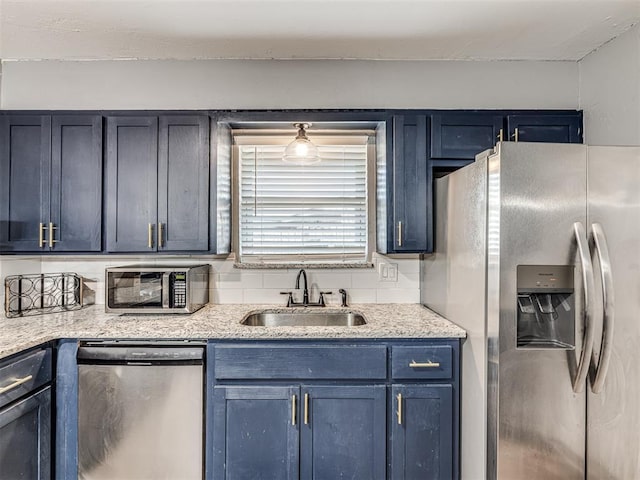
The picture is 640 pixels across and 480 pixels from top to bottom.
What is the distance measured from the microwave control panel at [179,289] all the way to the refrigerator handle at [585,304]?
1.89m

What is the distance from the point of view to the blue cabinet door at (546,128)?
87.3 inches

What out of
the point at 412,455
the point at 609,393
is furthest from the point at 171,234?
the point at 609,393

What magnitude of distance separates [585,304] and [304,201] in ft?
5.46

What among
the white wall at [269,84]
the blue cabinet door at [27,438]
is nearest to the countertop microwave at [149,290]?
the blue cabinet door at [27,438]

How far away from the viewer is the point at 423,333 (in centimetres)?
188

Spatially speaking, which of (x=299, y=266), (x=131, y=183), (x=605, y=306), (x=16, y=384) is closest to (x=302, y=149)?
(x=299, y=266)

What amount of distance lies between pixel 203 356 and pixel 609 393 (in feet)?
5.83

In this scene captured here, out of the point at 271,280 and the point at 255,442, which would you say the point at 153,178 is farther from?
the point at 255,442

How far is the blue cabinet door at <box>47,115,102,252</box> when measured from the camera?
2201 mm

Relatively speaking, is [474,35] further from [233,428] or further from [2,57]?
[2,57]

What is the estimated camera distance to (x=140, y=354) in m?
1.84

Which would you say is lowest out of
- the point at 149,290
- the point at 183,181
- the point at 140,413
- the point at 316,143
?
the point at 140,413

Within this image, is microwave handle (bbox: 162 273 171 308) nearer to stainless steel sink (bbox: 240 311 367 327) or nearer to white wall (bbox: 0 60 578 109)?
stainless steel sink (bbox: 240 311 367 327)

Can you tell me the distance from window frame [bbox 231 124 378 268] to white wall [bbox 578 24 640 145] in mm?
1274
